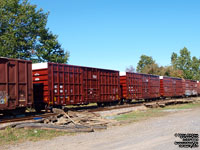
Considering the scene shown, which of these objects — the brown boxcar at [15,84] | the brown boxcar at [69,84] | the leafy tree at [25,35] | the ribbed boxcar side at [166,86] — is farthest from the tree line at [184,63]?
the brown boxcar at [15,84]

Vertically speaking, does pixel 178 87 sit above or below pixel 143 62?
below

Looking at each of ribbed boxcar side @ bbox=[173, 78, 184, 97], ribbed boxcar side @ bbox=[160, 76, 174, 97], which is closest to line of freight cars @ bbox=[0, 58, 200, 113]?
ribbed boxcar side @ bbox=[160, 76, 174, 97]

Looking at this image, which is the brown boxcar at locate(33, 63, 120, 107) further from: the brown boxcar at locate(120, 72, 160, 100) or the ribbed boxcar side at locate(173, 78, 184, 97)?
the ribbed boxcar side at locate(173, 78, 184, 97)

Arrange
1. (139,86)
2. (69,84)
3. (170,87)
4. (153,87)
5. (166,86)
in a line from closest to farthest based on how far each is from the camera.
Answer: (69,84)
(139,86)
(153,87)
(166,86)
(170,87)

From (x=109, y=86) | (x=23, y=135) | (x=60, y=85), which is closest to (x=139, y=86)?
(x=109, y=86)

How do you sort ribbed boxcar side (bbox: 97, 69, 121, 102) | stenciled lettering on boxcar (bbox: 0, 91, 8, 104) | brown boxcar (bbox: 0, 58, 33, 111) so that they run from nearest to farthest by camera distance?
stenciled lettering on boxcar (bbox: 0, 91, 8, 104) → brown boxcar (bbox: 0, 58, 33, 111) → ribbed boxcar side (bbox: 97, 69, 121, 102)

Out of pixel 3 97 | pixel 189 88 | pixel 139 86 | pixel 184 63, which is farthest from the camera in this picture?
pixel 184 63

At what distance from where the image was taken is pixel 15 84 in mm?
14680

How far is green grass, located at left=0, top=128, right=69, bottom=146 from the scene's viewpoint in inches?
348

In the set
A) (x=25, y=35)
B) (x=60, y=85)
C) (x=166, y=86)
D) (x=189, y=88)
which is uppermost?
(x=25, y=35)

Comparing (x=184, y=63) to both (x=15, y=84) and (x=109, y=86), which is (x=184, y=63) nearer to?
(x=109, y=86)

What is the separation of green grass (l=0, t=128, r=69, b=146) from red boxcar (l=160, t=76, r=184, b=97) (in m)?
27.5

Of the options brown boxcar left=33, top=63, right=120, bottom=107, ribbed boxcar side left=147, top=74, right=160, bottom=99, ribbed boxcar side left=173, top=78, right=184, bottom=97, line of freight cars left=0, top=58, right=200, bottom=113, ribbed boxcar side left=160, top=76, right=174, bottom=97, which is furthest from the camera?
ribbed boxcar side left=173, top=78, right=184, bottom=97

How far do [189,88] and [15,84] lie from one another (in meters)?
38.6
